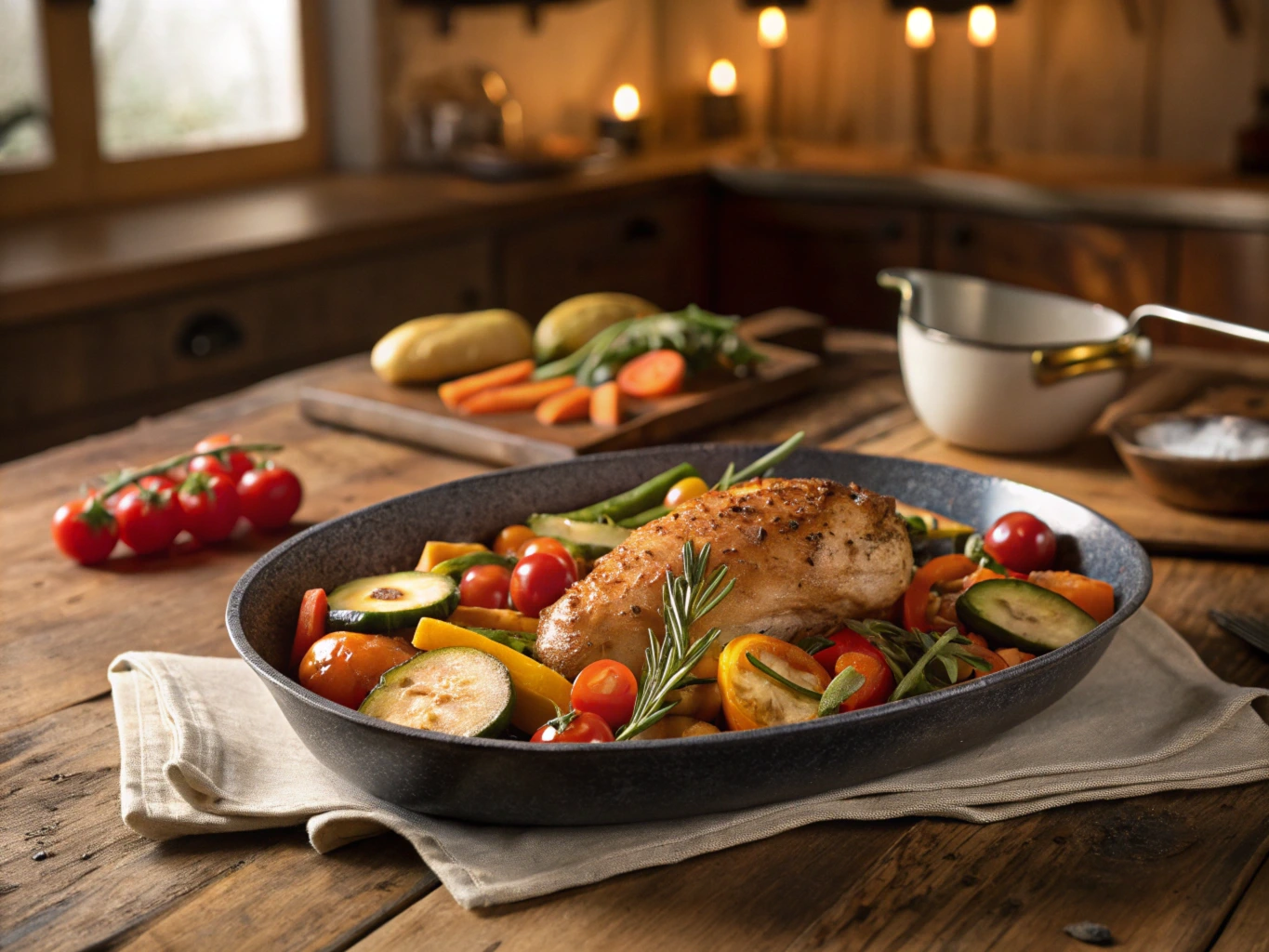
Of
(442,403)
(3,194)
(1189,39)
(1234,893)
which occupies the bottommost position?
(1234,893)

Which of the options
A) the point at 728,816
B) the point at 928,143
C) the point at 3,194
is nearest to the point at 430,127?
the point at 3,194

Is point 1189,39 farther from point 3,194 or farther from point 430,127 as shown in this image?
point 3,194

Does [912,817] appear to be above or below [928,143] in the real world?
below

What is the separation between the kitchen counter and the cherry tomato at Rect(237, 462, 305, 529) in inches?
60.5

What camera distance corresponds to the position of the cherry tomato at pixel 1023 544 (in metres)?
1.36

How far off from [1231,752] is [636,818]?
50cm

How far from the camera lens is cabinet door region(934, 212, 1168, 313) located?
4.05m

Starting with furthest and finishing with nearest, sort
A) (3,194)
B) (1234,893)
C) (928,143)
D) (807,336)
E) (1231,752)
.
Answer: (928,143), (3,194), (807,336), (1231,752), (1234,893)

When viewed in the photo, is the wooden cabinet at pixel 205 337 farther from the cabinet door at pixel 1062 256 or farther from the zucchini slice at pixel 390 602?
the zucchini slice at pixel 390 602

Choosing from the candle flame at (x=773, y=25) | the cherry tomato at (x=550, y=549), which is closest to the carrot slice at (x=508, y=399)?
the cherry tomato at (x=550, y=549)

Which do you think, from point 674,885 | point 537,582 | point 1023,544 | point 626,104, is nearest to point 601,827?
point 674,885

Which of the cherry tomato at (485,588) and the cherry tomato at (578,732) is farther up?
the cherry tomato at (485,588)

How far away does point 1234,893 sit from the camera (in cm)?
95

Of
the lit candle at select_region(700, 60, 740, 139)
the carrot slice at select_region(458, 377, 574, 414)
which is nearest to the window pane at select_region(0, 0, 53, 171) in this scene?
the carrot slice at select_region(458, 377, 574, 414)
